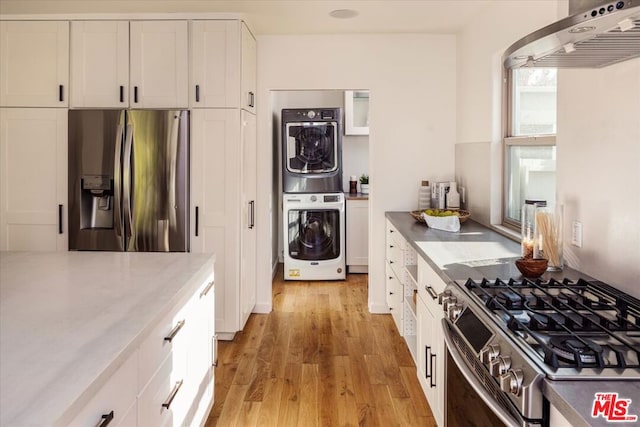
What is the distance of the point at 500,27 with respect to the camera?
316 centimetres

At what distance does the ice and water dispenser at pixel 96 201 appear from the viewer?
141 inches

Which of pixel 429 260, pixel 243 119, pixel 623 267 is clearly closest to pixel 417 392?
pixel 429 260

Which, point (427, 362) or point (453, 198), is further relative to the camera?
point (453, 198)

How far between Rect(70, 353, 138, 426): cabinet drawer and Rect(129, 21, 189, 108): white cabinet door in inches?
102

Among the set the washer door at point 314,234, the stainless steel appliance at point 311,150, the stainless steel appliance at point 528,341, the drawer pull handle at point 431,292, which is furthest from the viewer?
the washer door at point 314,234

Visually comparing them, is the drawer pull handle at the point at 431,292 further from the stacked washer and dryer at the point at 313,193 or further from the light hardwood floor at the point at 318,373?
the stacked washer and dryer at the point at 313,193

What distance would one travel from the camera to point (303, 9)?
3.50 meters

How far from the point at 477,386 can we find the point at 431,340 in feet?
3.43

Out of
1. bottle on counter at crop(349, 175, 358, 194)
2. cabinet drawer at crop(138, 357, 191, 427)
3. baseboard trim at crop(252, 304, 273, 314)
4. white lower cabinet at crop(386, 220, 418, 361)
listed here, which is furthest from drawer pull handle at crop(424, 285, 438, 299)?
bottle on counter at crop(349, 175, 358, 194)

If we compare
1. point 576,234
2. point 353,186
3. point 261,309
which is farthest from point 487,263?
point 353,186

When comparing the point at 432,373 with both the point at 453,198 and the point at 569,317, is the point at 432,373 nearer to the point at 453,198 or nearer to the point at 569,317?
the point at 569,317

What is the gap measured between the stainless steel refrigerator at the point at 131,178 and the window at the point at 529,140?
88.3 inches

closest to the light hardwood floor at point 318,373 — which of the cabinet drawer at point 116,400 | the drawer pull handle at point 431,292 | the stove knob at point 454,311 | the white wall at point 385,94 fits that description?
the white wall at point 385,94

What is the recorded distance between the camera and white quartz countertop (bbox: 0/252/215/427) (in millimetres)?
997
